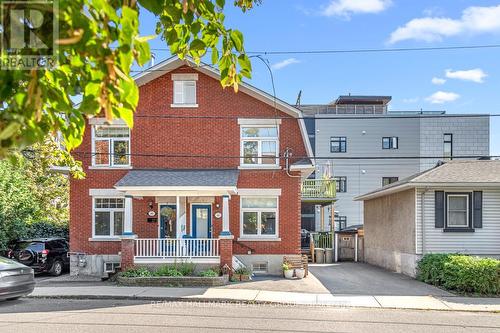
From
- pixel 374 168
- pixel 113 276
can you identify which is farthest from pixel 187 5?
pixel 374 168

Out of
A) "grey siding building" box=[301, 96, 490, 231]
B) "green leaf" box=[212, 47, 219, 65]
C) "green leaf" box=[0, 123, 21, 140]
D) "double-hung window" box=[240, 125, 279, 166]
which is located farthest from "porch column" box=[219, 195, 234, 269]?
"grey siding building" box=[301, 96, 490, 231]

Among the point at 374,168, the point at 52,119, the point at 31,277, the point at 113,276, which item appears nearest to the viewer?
the point at 52,119

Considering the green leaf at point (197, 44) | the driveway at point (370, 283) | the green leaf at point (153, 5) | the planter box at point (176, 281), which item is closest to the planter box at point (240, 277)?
the planter box at point (176, 281)

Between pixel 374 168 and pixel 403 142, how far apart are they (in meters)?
3.49

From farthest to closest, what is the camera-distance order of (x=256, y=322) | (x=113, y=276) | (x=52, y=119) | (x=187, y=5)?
(x=113, y=276), (x=256, y=322), (x=187, y=5), (x=52, y=119)

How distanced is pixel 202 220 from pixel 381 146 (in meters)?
25.8

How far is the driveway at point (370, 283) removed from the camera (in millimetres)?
16328

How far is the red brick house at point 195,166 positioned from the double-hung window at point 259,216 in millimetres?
41

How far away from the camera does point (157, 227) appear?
20.5 meters

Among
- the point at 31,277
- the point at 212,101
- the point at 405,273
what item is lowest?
the point at 405,273

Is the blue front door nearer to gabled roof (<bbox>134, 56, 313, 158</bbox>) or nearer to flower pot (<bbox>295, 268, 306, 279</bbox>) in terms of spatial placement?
flower pot (<bbox>295, 268, 306, 279</bbox>)

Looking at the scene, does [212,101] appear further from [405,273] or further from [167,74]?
[405,273]

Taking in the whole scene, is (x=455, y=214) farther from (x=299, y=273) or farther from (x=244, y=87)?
(x=244, y=87)

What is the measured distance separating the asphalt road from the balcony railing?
15975mm
